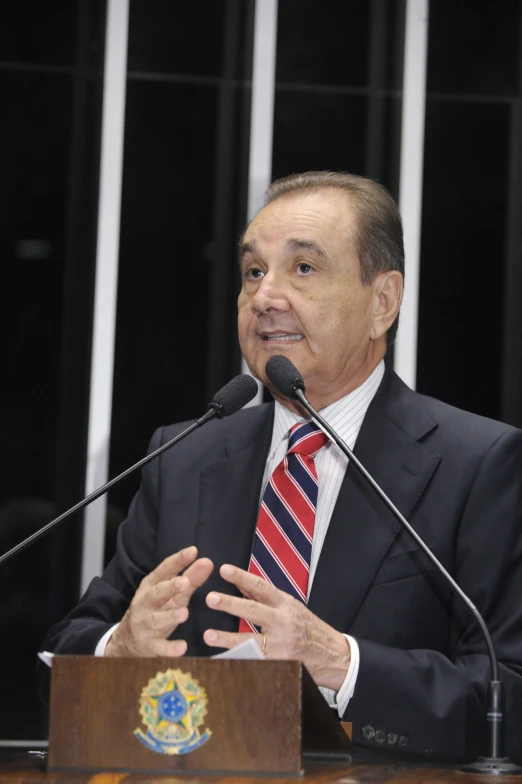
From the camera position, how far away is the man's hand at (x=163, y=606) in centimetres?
158

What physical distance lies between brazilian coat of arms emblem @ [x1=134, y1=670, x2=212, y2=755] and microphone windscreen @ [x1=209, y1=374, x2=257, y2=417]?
0.59 metres

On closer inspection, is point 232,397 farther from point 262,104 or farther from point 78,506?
point 262,104

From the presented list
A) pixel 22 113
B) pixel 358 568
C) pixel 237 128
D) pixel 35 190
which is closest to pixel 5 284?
pixel 35 190

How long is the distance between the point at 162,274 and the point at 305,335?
32.0 inches

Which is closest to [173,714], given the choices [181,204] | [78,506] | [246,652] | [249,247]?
[246,652]

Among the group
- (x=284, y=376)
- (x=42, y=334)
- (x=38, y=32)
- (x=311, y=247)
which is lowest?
(x=284, y=376)

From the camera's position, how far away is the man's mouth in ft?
6.96

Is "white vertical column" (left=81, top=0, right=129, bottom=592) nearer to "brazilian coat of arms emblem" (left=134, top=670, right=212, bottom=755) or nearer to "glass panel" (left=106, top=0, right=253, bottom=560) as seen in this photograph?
"glass panel" (left=106, top=0, right=253, bottom=560)

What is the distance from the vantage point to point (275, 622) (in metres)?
1.56

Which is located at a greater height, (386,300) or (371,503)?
(386,300)

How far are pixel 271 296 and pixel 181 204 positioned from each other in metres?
0.84

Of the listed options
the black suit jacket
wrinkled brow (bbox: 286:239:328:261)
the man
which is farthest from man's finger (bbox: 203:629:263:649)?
wrinkled brow (bbox: 286:239:328:261)

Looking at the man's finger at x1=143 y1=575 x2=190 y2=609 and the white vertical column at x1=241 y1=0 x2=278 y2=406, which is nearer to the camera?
the man's finger at x1=143 y1=575 x2=190 y2=609

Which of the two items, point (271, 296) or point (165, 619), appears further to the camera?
point (271, 296)
